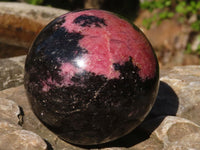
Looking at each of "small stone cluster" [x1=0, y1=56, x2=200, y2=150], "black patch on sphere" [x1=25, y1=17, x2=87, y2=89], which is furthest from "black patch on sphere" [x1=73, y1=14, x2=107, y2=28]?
"small stone cluster" [x1=0, y1=56, x2=200, y2=150]

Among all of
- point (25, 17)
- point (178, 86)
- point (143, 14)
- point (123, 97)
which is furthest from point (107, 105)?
point (143, 14)

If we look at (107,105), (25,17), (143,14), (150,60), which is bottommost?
(143,14)

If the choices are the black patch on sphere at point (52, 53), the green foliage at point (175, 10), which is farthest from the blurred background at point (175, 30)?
the black patch on sphere at point (52, 53)

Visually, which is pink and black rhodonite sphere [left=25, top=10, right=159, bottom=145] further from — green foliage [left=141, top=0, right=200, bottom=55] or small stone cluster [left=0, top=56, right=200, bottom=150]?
green foliage [left=141, top=0, right=200, bottom=55]

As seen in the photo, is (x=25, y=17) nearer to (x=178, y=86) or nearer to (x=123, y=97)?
(x=178, y=86)

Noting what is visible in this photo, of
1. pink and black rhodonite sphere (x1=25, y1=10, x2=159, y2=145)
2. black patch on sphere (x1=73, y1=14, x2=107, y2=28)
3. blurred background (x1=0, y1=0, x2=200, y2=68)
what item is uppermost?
black patch on sphere (x1=73, y1=14, x2=107, y2=28)

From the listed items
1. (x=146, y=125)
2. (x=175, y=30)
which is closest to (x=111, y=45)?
(x=146, y=125)

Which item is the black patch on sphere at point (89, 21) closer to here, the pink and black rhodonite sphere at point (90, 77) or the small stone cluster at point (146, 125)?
the pink and black rhodonite sphere at point (90, 77)

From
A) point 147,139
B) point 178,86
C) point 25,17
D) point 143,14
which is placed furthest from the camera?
point 143,14
